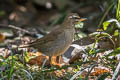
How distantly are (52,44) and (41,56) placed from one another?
0.27m

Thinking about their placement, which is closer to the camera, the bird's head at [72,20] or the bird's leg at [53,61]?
the bird's leg at [53,61]

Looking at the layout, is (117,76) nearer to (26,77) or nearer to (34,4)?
(26,77)

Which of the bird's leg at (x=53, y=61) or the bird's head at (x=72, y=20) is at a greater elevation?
the bird's head at (x=72, y=20)

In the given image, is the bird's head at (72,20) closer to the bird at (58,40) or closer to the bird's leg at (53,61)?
the bird at (58,40)

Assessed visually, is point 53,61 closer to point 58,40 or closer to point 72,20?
point 58,40

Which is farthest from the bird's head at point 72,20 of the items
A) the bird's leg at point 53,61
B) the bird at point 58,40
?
the bird's leg at point 53,61

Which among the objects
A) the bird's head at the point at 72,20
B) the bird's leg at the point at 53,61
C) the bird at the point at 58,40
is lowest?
the bird's leg at the point at 53,61

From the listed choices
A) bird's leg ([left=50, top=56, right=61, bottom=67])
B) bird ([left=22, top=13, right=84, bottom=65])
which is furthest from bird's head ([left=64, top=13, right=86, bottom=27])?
bird's leg ([left=50, top=56, right=61, bottom=67])

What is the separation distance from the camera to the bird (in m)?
5.55

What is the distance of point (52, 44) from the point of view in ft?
18.7

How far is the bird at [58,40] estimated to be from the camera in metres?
5.55

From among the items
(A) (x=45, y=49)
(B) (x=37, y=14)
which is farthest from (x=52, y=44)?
(B) (x=37, y=14)

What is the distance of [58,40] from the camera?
5.63m

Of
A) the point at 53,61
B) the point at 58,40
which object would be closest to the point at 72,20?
the point at 58,40
